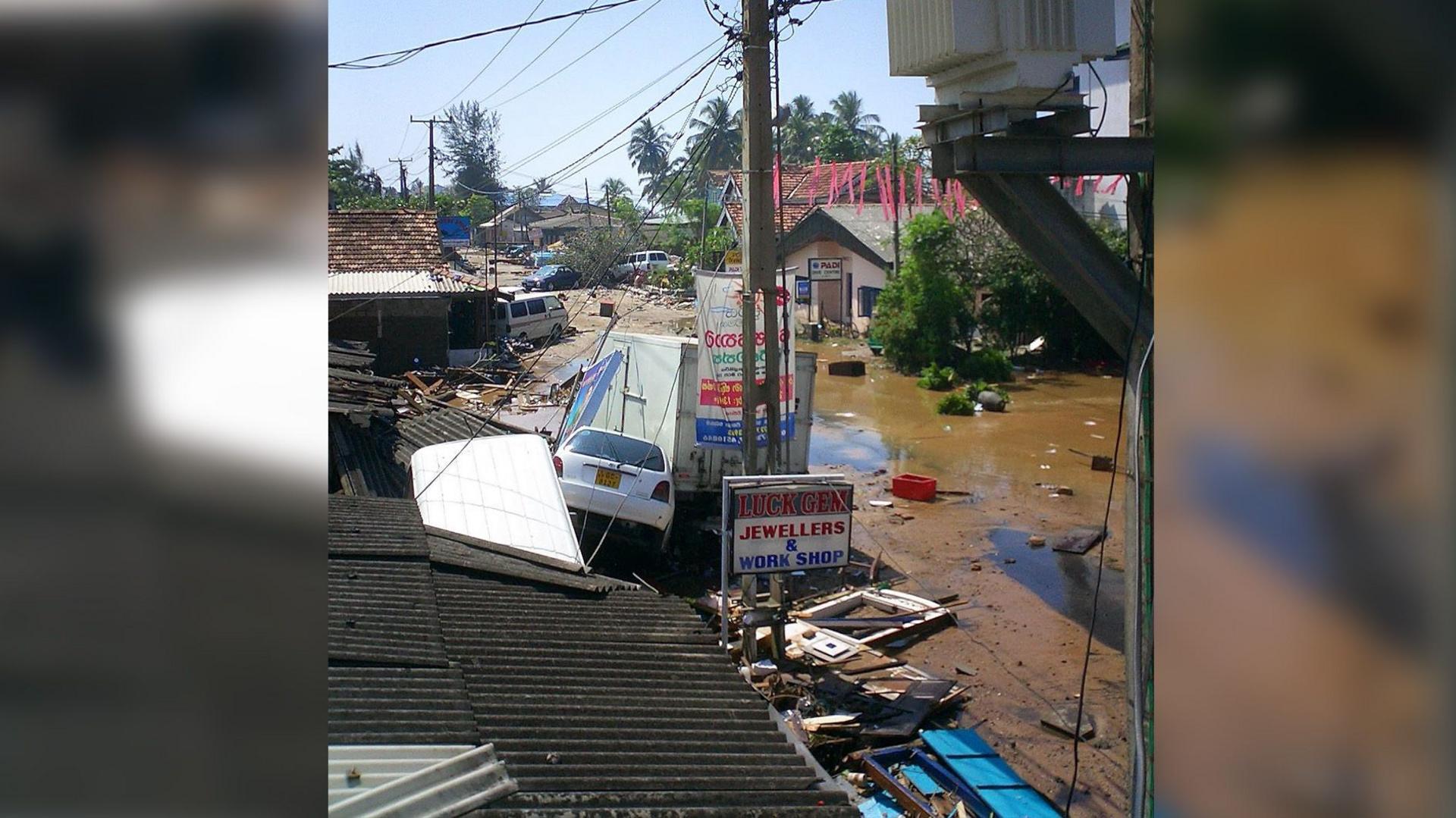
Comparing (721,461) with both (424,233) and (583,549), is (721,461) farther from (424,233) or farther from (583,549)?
(424,233)

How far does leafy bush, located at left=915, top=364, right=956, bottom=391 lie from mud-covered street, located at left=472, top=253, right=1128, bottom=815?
28cm

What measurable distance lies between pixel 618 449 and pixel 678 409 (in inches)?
39.9

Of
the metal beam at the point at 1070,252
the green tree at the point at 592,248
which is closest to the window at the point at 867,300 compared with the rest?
the green tree at the point at 592,248

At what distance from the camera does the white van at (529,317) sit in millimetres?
32938

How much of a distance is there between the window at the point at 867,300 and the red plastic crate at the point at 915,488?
20.5 metres

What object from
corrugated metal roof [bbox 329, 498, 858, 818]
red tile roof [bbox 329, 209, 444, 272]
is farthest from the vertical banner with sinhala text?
red tile roof [bbox 329, 209, 444, 272]

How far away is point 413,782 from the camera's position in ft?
12.6

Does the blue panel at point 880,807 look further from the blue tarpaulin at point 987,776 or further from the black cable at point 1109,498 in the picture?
the black cable at point 1109,498

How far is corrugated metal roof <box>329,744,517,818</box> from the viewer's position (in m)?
3.53

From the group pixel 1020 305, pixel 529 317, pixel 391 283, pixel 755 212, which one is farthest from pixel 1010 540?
pixel 529 317

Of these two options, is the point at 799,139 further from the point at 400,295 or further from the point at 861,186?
the point at 400,295
